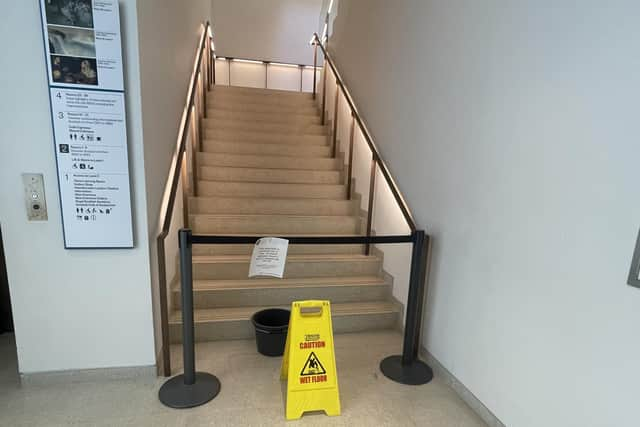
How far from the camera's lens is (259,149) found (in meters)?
3.95

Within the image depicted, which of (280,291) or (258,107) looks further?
(258,107)

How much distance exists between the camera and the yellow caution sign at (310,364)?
175cm

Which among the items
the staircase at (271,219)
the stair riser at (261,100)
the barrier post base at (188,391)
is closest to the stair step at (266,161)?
the staircase at (271,219)

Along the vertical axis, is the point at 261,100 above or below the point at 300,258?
above

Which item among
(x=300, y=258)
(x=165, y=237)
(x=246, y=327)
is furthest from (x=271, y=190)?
(x=165, y=237)

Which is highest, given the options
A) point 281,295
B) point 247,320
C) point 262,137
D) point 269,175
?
point 262,137

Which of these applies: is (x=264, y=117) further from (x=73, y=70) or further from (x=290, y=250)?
(x=73, y=70)

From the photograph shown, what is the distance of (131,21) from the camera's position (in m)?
1.67

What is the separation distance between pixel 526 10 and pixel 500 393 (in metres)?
1.86

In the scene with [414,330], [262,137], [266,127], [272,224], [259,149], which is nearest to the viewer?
[414,330]

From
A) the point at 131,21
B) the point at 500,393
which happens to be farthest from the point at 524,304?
the point at 131,21

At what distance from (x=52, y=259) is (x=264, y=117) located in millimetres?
3273

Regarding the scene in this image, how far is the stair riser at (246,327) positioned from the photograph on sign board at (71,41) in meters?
1.69

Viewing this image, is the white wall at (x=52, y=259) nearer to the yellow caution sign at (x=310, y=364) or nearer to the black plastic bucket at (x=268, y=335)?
the black plastic bucket at (x=268, y=335)
